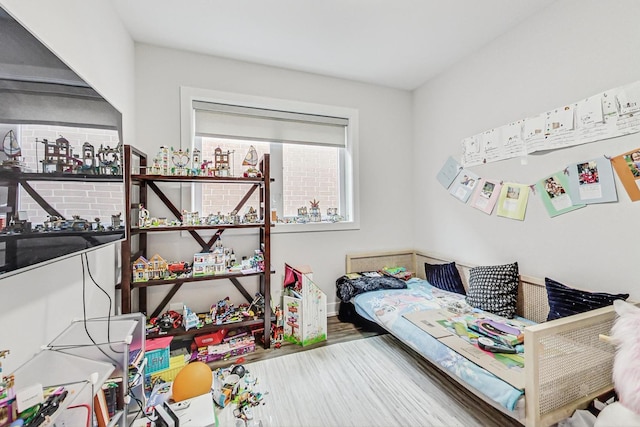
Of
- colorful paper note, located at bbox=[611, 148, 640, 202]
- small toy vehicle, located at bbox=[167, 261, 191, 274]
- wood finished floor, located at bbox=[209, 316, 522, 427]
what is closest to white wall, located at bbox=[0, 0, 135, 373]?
small toy vehicle, located at bbox=[167, 261, 191, 274]

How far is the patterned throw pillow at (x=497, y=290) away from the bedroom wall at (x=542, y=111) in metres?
0.15

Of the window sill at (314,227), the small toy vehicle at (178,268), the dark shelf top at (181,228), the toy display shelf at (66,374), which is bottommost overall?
the toy display shelf at (66,374)

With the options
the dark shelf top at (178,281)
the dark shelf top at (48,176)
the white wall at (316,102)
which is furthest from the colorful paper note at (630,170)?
the dark shelf top at (48,176)

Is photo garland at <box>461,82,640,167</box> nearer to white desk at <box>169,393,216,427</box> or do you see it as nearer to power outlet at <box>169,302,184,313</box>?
white desk at <box>169,393,216,427</box>

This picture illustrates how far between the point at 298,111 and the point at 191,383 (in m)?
2.46

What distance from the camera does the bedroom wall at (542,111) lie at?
160 cm

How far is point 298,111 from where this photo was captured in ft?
9.20

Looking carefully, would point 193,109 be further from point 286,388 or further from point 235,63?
point 286,388

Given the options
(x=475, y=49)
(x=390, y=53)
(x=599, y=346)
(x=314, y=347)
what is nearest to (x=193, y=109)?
(x=390, y=53)

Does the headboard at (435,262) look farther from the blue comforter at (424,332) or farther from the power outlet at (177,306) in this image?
the power outlet at (177,306)

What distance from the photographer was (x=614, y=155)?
1.60m

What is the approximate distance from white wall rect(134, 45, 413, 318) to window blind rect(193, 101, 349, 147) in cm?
17

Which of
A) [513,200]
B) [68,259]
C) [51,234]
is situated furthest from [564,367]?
[68,259]

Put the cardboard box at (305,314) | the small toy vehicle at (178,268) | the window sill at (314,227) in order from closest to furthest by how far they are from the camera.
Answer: the small toy vehicle at (178,268) < the cardboard box at (305,314) < the window sill at (314,227)
